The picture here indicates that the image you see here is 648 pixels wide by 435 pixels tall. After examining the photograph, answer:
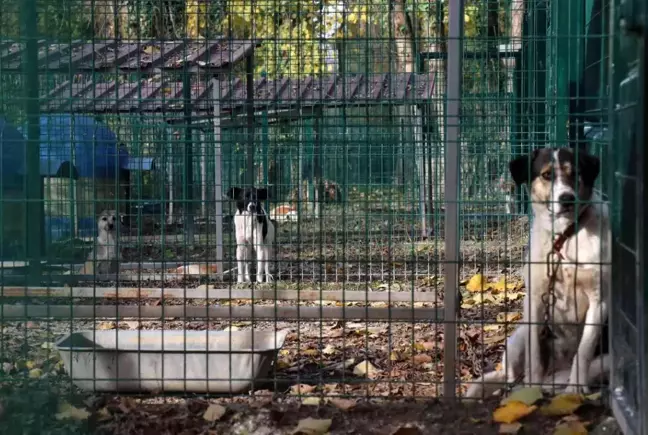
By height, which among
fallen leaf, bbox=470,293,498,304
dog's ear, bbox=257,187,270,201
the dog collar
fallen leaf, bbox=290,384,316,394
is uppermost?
dog's ear, bbox=257,187,270,201

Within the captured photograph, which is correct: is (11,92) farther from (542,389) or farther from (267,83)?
(267,83)

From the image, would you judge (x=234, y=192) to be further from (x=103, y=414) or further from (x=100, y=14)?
(x=103, y=414)

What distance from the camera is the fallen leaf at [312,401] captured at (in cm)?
499

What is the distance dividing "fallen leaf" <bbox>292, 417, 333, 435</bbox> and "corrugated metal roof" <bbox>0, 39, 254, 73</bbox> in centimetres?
209

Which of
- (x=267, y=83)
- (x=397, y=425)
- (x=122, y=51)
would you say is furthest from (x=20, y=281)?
(x=267, y=83)

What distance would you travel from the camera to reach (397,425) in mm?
4660

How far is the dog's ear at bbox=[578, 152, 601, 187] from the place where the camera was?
5.20m

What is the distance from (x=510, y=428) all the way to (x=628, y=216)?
1189 millimetres

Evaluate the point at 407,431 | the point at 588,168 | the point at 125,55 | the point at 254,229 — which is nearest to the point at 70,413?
the point at 407,431

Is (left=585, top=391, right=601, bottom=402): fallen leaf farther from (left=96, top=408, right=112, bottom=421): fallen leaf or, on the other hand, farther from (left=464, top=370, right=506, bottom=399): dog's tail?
(left=96, top=408, right=112, bottom=421): fallen leaf

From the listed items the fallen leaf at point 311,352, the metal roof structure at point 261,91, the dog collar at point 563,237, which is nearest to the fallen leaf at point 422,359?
the fallen leaf at point 311,352

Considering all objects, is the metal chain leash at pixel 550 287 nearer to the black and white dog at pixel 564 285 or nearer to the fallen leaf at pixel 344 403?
the black and white dog at pixel 564 285

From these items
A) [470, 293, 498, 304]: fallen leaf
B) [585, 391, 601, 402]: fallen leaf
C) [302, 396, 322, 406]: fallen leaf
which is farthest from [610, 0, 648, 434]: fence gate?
[470, 293, 498, 304]: fallen leaf

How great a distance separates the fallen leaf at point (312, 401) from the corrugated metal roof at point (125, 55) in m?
2.11
